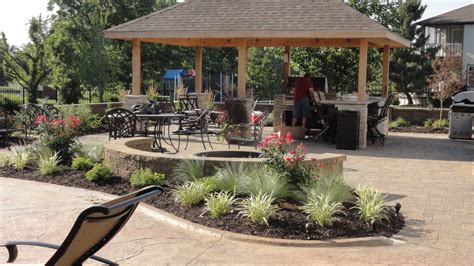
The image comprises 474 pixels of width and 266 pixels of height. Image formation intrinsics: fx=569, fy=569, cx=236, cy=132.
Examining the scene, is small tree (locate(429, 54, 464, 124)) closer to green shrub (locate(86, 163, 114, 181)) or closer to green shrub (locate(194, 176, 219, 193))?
green shrub (locate(86, 163, 114, 181))

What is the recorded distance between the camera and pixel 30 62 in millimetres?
25141

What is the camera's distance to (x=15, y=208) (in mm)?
7043

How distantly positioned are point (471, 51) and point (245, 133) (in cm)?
3081

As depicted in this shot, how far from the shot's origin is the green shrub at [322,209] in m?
6.17

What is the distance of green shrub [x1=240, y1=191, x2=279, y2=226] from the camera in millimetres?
6215

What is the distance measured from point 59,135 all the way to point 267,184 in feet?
14.1

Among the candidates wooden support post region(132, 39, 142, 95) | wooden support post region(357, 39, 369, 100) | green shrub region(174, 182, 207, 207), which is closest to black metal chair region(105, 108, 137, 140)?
wooden support post region(132, 39, 142, 95)

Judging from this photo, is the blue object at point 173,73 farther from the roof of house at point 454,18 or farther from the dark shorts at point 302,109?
the dark shorts at point 302,109

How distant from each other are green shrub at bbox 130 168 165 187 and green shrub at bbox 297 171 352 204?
199 centimetres

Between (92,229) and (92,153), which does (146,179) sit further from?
(92,229)

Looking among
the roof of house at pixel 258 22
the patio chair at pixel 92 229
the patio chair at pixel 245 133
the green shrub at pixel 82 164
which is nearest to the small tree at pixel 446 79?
the roof of house at pixel 258 22

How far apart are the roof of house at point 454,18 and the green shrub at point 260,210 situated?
35.0 m

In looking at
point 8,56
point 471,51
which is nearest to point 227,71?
point 471,51

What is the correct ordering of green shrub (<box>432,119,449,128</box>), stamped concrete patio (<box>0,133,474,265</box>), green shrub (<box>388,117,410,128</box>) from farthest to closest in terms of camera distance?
green shrub (<box>388,117,410,128</box>) < green shrub (<box>432,119,449,128</box>) < stamped concrete patio (<box>0,133,474,265</box>)
